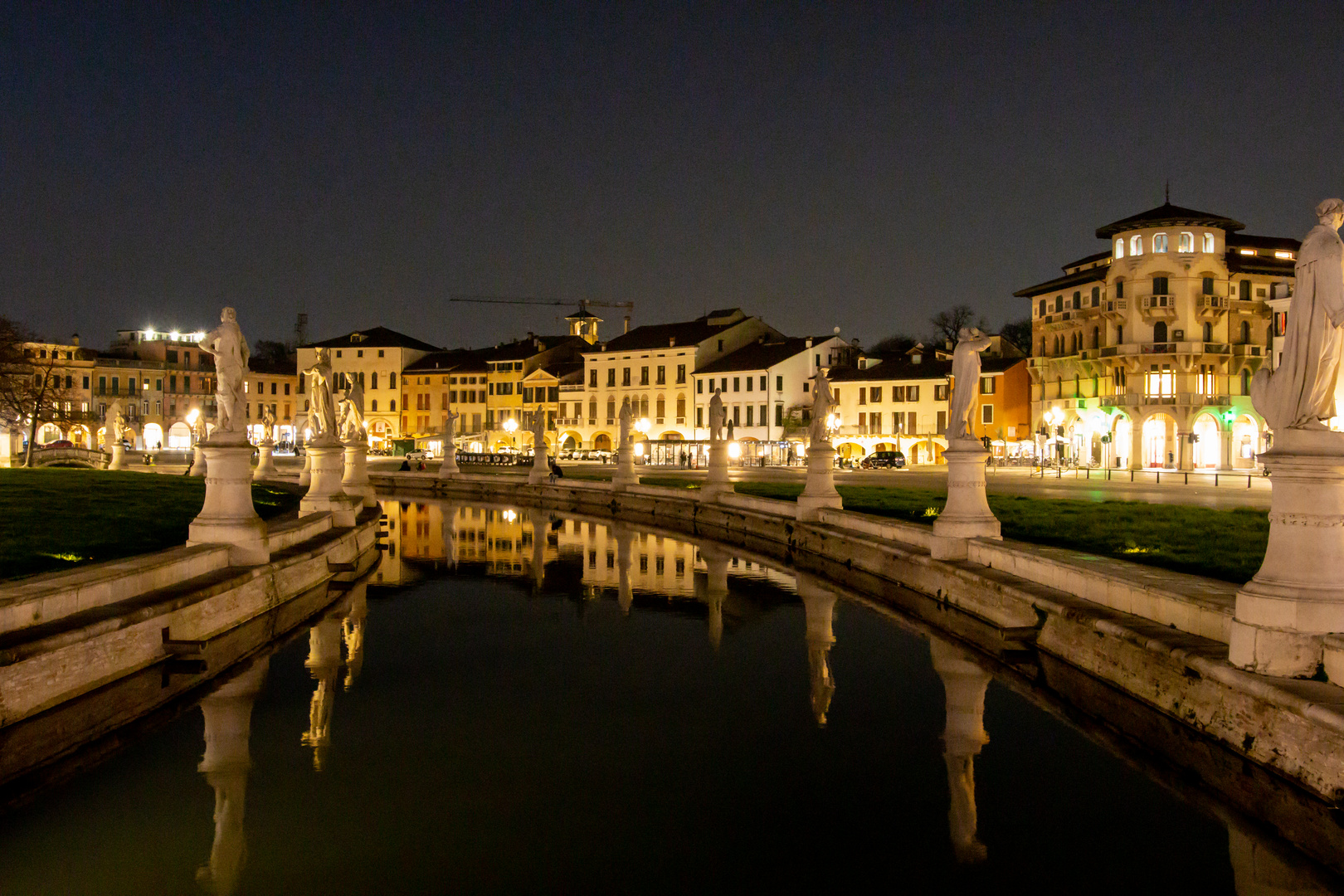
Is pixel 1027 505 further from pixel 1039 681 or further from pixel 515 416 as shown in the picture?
pixel 515 416

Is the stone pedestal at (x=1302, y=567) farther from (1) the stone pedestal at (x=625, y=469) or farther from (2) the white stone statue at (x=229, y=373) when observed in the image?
(1) the stone pedestal at (x=625, y=469)

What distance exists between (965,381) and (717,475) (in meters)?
16.0

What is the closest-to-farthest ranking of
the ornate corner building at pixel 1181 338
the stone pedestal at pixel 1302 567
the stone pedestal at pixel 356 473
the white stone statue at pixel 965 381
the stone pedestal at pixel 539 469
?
the stone pedestal at pixel 1302 567, the white stone statue at pixel 965 381, the stone pedestal at pixel 356 473, the stone pedestal at pixel 539 469, the ornate corner building at pixel 1181 338

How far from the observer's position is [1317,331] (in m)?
7.77

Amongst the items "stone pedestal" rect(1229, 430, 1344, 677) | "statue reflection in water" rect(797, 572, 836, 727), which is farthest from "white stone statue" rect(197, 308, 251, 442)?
"stone pedestal" rect(1229, 430, 1344, 677)

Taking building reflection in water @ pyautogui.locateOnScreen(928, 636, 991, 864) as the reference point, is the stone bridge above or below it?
above

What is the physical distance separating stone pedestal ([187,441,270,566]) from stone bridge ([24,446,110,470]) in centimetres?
3940

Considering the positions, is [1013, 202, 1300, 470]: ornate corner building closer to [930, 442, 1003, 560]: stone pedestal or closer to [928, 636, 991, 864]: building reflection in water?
[930, 442, 1003, 560]: stone pedestal

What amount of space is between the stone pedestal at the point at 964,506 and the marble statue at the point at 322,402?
13376 millimetres

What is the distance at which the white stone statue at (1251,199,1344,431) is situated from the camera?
25.1 ft

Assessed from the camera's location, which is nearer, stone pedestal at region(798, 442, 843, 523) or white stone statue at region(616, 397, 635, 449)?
stone pedestal at region(798, 442, 843, 523)

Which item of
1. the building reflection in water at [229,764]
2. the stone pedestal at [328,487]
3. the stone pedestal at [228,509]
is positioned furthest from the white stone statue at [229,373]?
the stone pedestal at [328,487]

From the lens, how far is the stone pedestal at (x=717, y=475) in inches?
1222

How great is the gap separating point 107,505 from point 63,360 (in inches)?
Answer: 3345
